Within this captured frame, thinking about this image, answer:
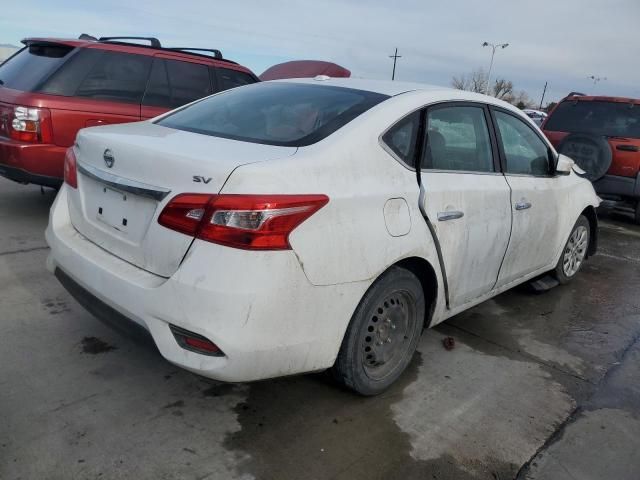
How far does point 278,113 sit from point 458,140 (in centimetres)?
109

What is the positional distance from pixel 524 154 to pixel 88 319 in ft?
10.3

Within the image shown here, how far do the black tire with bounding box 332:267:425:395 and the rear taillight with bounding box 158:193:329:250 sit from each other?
62cm

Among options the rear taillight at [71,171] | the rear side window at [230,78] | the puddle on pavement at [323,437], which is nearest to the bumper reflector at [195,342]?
the puddle on pavement at [323,437]

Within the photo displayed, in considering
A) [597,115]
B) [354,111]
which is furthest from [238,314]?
[597,115]

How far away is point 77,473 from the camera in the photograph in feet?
7.07

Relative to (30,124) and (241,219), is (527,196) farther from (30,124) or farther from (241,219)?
(30,124)

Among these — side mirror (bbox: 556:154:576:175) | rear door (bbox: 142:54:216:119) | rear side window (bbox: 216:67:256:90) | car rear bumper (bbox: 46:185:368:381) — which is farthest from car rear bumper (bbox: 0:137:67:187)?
side mirror (bbox: 556:154:576:175)

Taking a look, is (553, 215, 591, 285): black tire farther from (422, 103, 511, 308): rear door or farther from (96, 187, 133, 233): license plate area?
(96, 187, 133, 233): license plate area

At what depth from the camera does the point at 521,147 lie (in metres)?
3.82

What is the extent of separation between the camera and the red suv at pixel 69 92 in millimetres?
4844

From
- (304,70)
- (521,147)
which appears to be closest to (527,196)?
(521,147)

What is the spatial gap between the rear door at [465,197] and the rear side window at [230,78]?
12.2ft

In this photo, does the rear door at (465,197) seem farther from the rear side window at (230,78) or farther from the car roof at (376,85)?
the rear side window at (230,78)

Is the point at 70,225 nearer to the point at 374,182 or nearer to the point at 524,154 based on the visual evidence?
the point at 374,182
